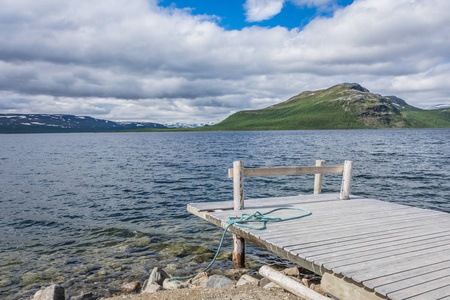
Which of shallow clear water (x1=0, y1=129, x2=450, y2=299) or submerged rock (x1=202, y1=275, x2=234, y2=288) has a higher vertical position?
submerged rock (x1=202, y1=275, x2=234, y2=288)

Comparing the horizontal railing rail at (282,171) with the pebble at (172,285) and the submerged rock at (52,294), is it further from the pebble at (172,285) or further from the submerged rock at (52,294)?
the submerged rock at (52,294)

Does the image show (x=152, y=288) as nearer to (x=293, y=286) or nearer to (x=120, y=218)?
(x=293, y=286)

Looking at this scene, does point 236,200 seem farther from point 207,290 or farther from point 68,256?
point 68,256

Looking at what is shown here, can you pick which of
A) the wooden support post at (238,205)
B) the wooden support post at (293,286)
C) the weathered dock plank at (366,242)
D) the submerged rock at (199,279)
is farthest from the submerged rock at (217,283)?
the wooden support post at (238,205)

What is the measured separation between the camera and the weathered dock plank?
5.16 metres

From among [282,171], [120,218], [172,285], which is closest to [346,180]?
[282,171]

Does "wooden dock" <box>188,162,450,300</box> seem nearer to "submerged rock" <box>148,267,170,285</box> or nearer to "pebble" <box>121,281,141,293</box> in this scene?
"submerged rock" <box>148,267,170,285</box>

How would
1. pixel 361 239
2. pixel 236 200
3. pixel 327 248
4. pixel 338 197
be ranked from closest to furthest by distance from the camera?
1. pixel 327 248
2. pixel 361 239
3. pixel 236 200
4. pixel 338 197

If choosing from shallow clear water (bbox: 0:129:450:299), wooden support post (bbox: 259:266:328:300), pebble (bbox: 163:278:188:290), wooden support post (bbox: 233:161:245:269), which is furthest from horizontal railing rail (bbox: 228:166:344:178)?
wooden support post (bbox: 259:266:328:300)

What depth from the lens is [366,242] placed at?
7.03 metres

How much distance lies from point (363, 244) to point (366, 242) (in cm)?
19

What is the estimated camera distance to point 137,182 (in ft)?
90.3

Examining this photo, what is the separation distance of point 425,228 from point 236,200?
18.3 ft

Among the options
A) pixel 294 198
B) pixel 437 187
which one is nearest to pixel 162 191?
pixel 294 198
